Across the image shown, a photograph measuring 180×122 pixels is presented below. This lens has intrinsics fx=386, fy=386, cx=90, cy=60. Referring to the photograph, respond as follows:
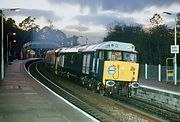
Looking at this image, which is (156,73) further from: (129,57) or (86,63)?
(129,57)

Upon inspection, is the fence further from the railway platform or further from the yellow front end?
the yellow front end

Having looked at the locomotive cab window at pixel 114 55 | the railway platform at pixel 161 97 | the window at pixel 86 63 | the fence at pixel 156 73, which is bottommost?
the railway platform at pixel 161 97

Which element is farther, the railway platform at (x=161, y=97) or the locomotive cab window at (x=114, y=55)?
the locomotive cab window at (x=114, y=55)

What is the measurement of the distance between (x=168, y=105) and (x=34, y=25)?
152 meters

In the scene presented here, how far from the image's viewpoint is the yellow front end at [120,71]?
2384cm

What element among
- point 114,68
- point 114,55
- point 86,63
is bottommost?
point 114,68

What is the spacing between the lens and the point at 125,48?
81.7ft

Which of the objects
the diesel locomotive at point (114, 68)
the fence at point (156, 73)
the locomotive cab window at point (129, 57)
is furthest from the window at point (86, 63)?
the fence at point (156, 73)

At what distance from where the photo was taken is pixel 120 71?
79.0ft

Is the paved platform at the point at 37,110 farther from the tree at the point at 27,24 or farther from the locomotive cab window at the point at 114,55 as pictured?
the tree at the point at 27,24

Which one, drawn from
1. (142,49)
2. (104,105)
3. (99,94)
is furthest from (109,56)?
(142,49)

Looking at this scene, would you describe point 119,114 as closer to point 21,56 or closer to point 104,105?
point 104,105

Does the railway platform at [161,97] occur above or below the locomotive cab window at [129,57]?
below

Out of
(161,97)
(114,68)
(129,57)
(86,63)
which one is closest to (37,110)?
(161,97)
